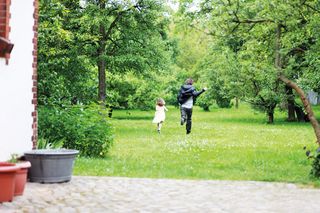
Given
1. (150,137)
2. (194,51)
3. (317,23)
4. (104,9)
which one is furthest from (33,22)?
(194,51)

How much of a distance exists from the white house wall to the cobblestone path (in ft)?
3.10

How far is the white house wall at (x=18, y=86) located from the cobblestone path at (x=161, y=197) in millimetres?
945

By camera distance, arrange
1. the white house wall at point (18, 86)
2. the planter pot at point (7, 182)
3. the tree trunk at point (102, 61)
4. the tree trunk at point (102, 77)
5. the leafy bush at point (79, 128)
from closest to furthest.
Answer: the planter pot at point (7, 182) < the white house wall at point (18, 86) < the leafy bush at point (79, 128) < the tree trunk at point (102, 61) < the tree trunk at point (102, 77)

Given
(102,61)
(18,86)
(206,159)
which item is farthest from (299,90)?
(102,61)

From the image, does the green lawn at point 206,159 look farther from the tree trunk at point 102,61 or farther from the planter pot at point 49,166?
the tree trunk at point 102,61

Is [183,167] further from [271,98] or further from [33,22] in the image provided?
[271,98]

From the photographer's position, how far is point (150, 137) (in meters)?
21.8

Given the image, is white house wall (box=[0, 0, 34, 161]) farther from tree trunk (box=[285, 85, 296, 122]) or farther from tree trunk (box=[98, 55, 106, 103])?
tree trunk (box=[285, 85, 296, 122])

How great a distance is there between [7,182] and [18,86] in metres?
2.78

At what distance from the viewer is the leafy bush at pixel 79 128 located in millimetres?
15016

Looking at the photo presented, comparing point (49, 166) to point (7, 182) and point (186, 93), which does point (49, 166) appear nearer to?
point (7, 182)

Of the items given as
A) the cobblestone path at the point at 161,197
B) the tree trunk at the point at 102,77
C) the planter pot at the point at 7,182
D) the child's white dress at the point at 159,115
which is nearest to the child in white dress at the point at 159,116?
the child's white dress at the point at 159,115

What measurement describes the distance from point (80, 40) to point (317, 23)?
13.3m

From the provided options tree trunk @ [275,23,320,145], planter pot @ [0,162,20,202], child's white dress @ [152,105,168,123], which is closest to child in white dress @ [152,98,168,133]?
child's white dress @ [152,105,168,123]
